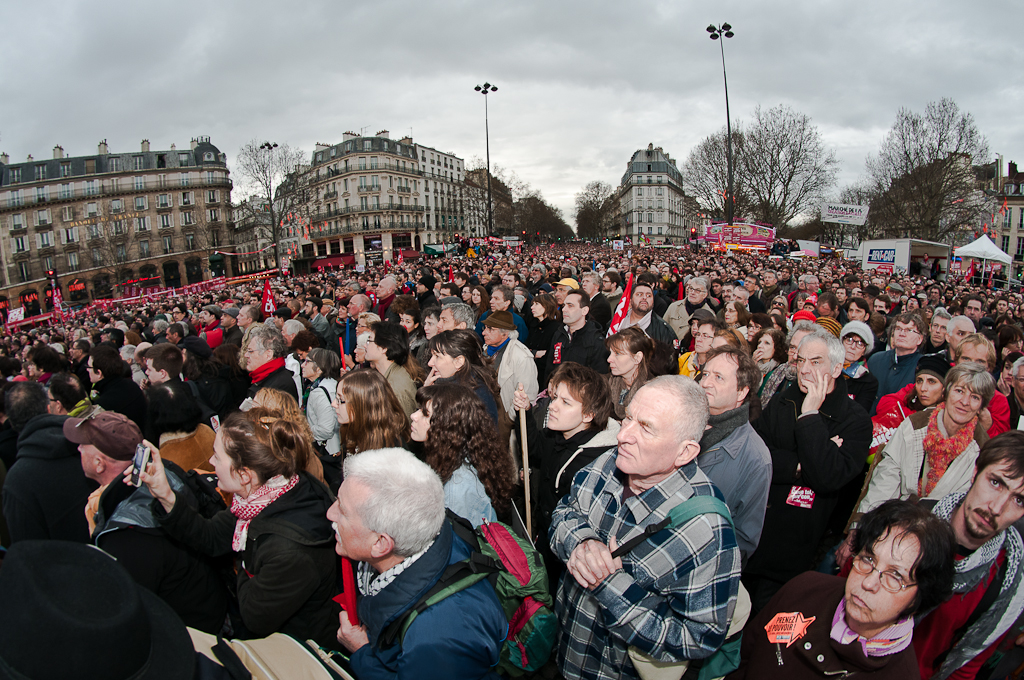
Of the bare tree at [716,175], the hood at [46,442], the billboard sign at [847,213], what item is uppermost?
the bare tree at [716,175]

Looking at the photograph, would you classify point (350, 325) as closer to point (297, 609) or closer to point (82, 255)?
point (297, 609)

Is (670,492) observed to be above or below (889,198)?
below

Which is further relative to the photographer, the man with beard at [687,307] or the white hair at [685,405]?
the man with beard at [687,307]

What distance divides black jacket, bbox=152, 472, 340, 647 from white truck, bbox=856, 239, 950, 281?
2220 cm

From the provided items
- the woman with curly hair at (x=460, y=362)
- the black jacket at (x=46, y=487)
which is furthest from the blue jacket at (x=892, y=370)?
the black jacket at (x=46, y=487)

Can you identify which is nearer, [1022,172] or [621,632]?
[621,632]

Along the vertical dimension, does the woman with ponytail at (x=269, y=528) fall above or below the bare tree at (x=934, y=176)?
below

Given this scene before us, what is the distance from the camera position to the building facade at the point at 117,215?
2131 inches

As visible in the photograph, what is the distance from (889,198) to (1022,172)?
3965cm

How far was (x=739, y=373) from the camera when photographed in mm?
2711

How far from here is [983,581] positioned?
2051 millimetres

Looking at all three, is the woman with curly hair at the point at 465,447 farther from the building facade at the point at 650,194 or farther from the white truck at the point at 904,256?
the building facade at the point at 650,194

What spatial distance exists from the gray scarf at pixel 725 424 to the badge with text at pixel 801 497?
731mm

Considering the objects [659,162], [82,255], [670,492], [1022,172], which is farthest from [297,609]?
[659,162]
